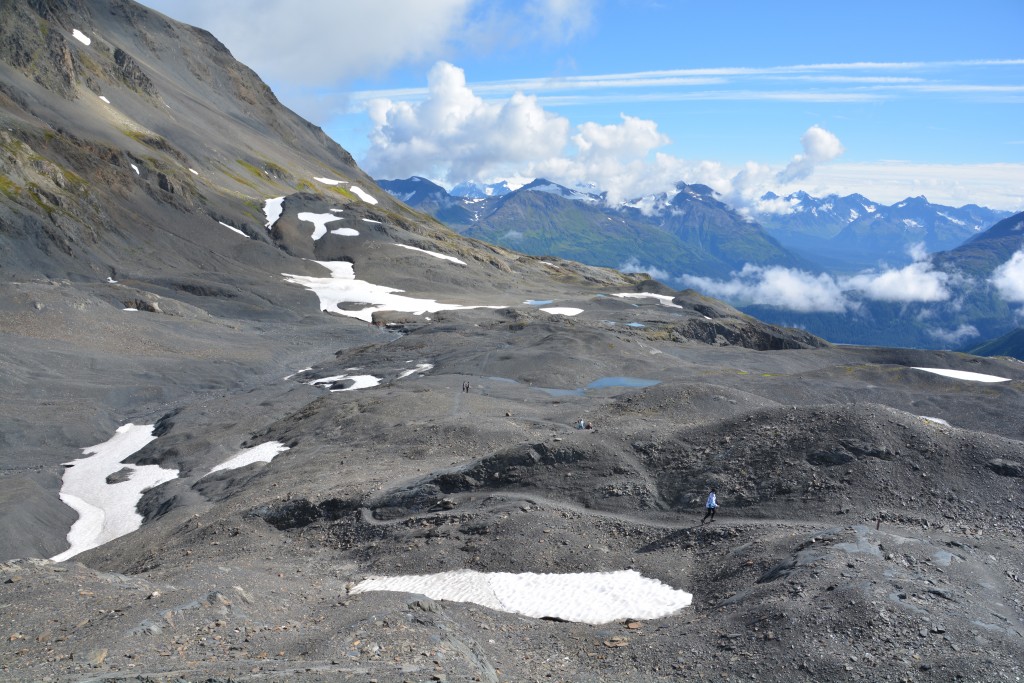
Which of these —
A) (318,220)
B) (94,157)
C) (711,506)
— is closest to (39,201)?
(94,157)

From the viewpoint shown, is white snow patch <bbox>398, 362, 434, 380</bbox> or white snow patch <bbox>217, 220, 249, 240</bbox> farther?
white snow patch <bbox>217, 220, 249, 240</bbox>

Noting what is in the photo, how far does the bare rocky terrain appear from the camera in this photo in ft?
67.5

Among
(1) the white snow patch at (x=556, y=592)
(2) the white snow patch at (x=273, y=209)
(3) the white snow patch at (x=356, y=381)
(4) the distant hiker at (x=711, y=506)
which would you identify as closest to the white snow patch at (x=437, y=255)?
(2) the white snow patch at (x=273, y=209)

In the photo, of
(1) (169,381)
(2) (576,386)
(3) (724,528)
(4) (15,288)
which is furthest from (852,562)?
(4) (15,288)

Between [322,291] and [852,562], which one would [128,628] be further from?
[322,291]

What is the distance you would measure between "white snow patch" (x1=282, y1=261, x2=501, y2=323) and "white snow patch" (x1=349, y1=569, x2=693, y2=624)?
93.8m

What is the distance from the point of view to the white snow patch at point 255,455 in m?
51.8

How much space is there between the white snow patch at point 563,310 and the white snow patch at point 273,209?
64.3m

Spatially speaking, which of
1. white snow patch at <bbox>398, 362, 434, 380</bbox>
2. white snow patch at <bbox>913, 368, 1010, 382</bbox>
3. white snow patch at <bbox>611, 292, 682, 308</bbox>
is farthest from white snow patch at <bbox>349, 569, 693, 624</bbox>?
white snow patch at <bbox>611, 292, 682, 308</bbox>

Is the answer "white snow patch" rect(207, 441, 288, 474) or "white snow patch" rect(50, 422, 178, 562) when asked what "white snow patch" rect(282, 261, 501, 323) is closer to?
"white snow patch" rect(50, 422, 178, 562)

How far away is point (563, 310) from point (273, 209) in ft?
246

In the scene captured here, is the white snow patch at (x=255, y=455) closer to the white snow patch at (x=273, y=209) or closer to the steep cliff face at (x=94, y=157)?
the steep cliff face at (x=94, y=157)

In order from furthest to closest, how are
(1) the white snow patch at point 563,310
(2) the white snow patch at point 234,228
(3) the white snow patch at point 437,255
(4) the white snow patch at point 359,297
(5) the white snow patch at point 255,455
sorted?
(3) the white snow patch at point 437,255
(2) the white snow patch at point 234,228
(1) the white snow patch at point 563,310
(4) the white snow patch at point 359,297
(5) the white snow patch at point 255,455

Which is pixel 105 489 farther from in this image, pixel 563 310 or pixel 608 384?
pixel 563 310
